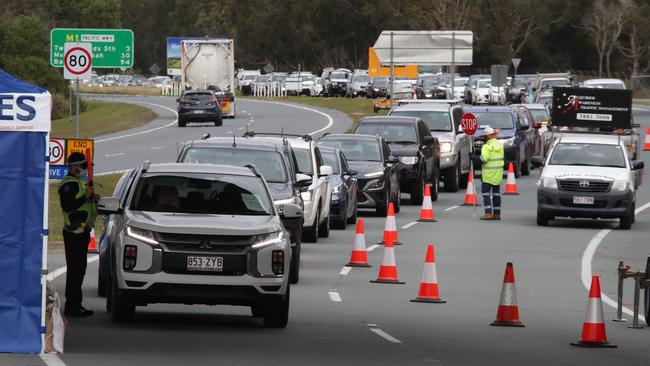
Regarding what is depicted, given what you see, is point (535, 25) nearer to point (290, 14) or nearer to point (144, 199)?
point (290, 14)

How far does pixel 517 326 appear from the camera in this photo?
16.1 metres

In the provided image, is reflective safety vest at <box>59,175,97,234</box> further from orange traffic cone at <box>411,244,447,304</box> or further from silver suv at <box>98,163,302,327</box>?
orange traffic cone at <box>411,244,447,304</box>

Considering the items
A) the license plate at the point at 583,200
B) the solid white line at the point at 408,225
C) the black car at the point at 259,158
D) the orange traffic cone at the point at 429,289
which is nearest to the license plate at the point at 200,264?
the orange traffic cone at the point at 429,289

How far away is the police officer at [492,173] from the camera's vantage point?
31.0 m

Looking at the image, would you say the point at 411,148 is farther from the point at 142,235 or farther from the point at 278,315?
the point at 142,235

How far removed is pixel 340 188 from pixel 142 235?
13595 millimetres

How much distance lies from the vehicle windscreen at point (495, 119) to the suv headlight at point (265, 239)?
2972 centimetres

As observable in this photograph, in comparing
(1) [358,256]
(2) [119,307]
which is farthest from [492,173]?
(2) [119,307]

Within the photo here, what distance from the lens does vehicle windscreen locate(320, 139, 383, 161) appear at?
3177 cm

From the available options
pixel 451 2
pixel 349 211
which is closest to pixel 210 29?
pixel 451 2

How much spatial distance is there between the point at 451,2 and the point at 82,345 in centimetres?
11601

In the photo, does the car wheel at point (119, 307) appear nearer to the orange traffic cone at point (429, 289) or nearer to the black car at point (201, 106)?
the orange traffic cone at point (429, 289)

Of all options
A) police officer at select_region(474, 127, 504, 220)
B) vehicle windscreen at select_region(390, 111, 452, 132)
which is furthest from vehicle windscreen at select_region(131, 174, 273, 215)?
vehicle windscreen at select_region(390, 111, 452, 132)

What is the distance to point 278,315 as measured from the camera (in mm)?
15008
